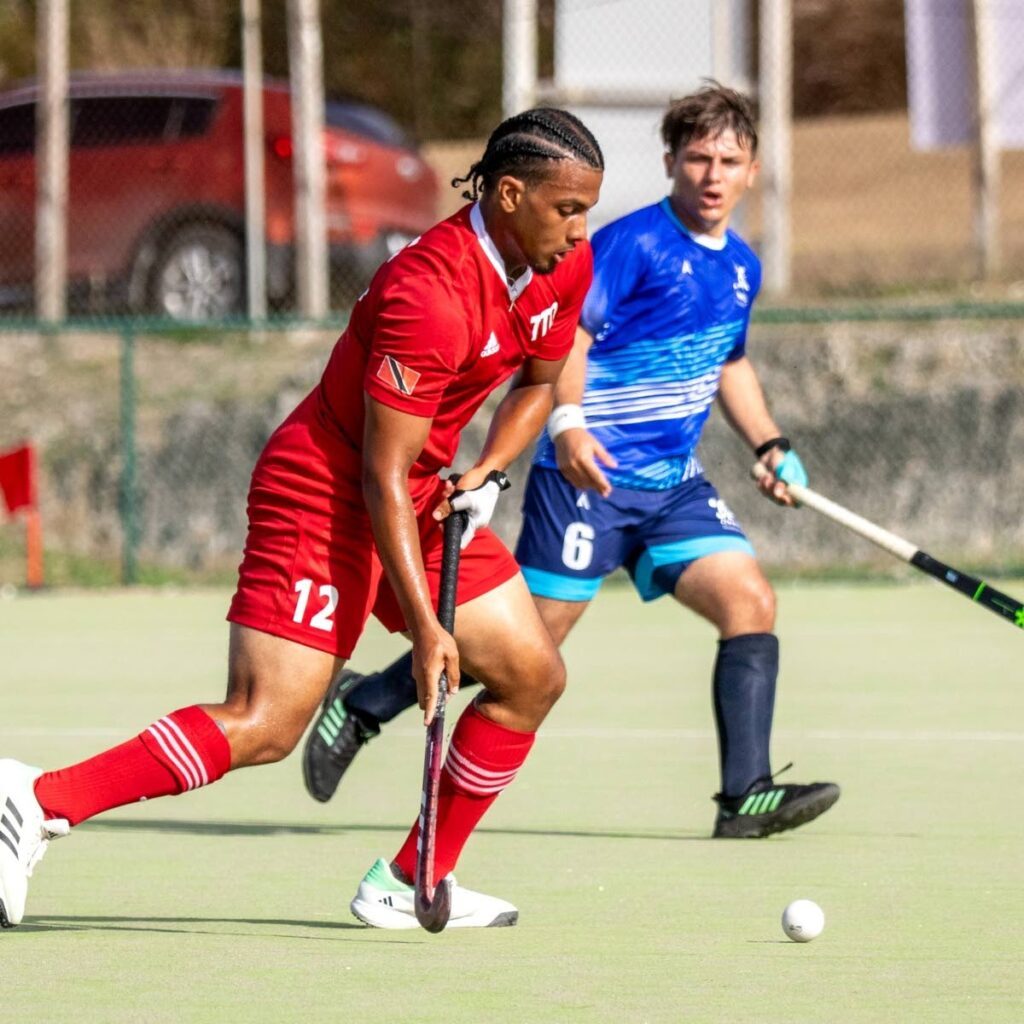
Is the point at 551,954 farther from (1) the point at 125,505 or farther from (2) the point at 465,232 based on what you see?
(1) the point at 125,505

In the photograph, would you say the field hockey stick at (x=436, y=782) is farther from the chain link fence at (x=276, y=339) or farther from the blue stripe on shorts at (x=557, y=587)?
the chain link fence at (x=276, y=339)

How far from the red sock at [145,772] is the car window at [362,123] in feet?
38.5

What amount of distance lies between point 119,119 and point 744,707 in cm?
1088

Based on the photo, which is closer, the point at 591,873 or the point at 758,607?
the point at 591,873

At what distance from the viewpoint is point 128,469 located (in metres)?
14.5

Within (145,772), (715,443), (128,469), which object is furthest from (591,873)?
(715,443)

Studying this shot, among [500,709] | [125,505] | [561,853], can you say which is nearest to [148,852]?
[561,853]

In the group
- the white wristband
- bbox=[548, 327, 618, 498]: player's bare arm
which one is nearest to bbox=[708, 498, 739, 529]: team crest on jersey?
bbox=[548, 327, 618, 498]: player's bare arm

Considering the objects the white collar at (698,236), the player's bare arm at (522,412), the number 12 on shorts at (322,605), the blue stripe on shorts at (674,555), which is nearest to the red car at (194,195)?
the white collar at (698,236)

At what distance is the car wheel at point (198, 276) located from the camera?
52.2 feet

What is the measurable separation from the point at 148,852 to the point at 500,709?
1413 mm

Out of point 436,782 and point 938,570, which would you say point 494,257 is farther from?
point 938,570

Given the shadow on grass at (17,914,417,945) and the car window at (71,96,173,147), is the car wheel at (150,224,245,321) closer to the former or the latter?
the car window at (71,96,173,147)

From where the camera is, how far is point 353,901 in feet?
16.7
